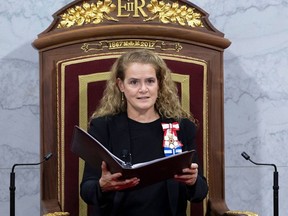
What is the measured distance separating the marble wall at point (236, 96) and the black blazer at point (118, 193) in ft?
3.17

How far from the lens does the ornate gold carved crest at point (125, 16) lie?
3115 millimetres

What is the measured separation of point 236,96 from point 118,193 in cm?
138

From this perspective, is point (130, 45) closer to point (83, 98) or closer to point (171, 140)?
point (83, 98)

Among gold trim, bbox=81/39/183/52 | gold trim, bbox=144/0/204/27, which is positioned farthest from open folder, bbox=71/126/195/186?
gold trim, bbox=144/0/204/27

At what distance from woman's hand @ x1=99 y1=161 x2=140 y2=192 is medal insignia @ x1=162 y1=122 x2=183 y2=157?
35 cm

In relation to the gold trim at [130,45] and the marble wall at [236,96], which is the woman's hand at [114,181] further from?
the marble wall at [236,96]

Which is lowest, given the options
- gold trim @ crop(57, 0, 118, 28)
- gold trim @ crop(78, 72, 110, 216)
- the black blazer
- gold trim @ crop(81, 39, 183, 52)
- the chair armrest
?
the chair armrest

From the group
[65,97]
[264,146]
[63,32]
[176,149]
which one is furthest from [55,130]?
[264,146]

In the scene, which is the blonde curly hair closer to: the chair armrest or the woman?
the woman

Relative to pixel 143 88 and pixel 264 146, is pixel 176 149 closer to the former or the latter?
pixel 143 88

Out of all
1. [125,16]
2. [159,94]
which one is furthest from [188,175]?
[125,16]

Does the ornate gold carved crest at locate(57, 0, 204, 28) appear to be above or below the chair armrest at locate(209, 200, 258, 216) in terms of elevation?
above

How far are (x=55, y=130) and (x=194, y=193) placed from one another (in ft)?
2.65

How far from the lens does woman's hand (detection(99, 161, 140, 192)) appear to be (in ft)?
7.76
